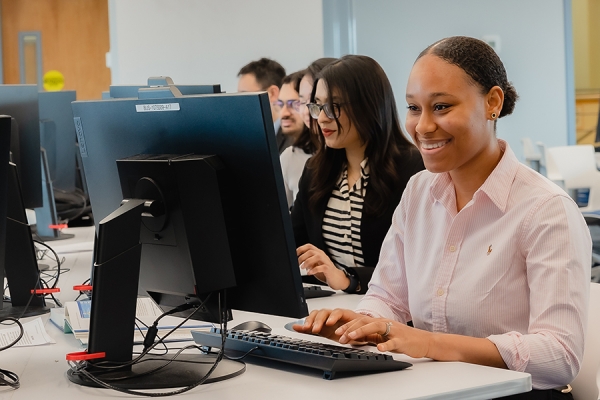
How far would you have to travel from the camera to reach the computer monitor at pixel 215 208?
4.11ft

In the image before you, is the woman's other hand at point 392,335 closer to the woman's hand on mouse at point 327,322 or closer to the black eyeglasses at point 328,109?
the woman's hand on mouse at point 327,322

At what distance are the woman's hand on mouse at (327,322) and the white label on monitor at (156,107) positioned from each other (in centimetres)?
47

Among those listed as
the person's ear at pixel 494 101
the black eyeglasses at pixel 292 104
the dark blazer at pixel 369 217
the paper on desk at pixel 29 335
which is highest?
the black eyeglasses at pixel 292 104

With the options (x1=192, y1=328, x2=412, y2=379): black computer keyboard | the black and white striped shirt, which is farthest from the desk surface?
the black and white striped shirt

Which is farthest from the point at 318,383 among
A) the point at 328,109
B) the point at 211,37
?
the point at 211,37

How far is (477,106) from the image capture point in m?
1.51

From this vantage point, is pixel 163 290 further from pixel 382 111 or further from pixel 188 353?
pixel 382 111

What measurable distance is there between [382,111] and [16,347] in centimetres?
134

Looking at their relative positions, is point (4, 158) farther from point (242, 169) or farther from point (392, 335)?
point (392, 335)

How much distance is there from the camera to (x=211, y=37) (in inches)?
202

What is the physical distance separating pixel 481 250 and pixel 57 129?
2334 mm

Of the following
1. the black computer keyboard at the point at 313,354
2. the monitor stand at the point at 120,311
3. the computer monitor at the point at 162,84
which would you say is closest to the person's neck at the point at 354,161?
the computer monitor at the point at 162,84

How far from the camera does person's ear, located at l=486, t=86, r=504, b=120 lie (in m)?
1.52

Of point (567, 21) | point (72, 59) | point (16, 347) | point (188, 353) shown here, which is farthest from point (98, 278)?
point (72, 59)
